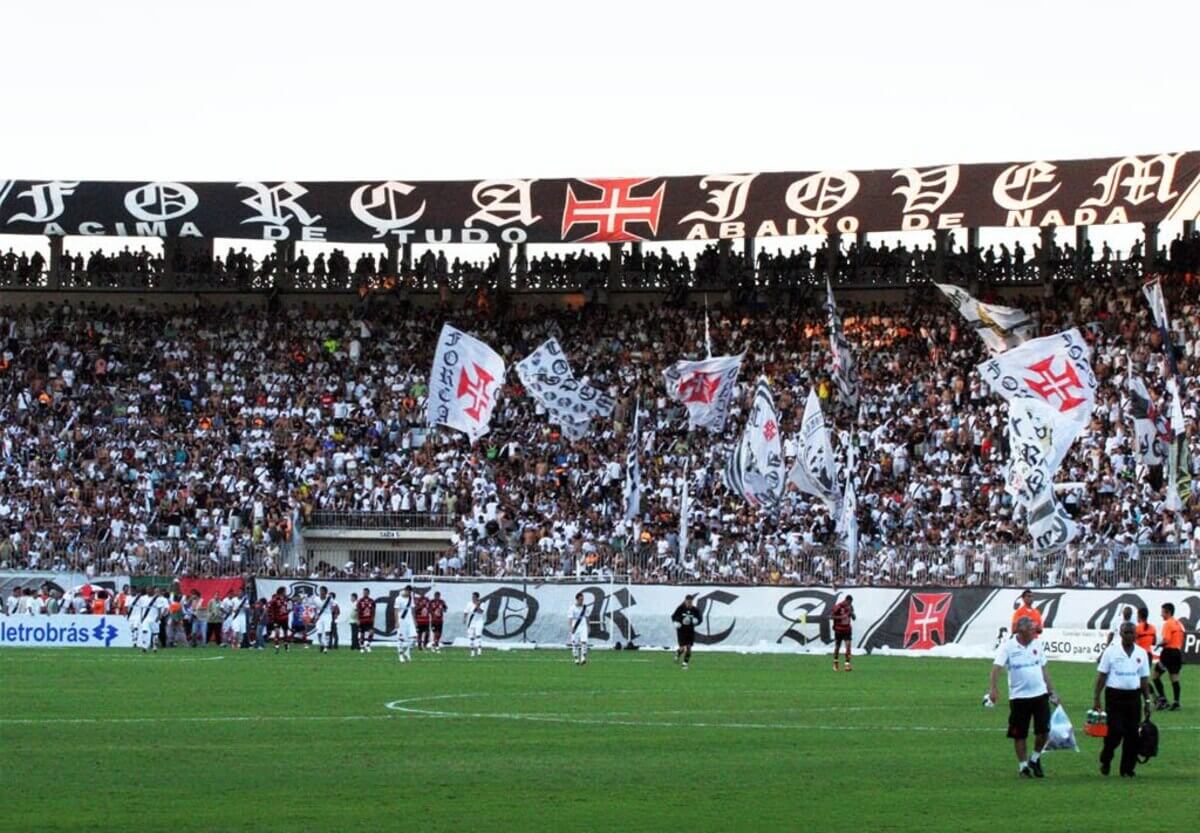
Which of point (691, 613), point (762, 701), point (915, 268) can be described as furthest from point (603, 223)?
point (762, 701)

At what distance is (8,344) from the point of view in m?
67.1

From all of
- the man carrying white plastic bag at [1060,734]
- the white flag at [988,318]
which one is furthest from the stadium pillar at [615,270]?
the man carrying white plastic bag at [1060,734]

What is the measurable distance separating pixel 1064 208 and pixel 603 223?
45.2ft

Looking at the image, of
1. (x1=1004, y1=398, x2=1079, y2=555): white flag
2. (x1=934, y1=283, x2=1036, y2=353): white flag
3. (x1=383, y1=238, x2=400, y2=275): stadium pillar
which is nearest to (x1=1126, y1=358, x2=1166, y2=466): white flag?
(x1=934, y1=283, x2=1036, y2=353): white flag

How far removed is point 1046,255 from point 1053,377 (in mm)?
18479

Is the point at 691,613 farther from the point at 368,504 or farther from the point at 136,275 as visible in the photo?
the point at 136,275

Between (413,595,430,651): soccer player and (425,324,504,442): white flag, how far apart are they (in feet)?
18.1

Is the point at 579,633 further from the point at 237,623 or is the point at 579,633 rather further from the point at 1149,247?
the point at 1149,247

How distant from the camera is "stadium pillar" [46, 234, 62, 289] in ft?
231

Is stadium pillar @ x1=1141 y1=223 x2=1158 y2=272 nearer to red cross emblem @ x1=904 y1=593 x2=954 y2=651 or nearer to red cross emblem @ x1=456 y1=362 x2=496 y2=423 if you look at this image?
red cross emblem @ x1=904 y1=593 x2=954 y2=651

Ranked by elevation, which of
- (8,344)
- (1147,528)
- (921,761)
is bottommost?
(921,761)

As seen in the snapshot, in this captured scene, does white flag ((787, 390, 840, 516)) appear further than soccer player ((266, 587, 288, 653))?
No

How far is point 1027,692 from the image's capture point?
19609mm

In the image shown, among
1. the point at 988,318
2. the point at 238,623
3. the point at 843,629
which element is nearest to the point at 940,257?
the point at 988,318
